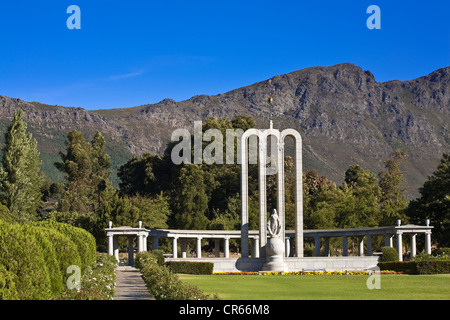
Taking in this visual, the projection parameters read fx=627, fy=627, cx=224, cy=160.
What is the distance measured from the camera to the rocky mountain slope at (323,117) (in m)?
136

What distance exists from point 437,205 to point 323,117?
11398 cm

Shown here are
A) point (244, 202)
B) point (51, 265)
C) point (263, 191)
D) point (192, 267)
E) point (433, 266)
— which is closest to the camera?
point (51, 265)

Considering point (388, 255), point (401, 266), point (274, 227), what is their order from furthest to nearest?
point (388, 255)
point (274, 227)
point (401, 266)

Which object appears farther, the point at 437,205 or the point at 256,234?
the point at 256,234

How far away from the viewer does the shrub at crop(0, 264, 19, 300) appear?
42.8 feet

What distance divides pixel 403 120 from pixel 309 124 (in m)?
26.8

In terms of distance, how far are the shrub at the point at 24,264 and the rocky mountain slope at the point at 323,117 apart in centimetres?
10777

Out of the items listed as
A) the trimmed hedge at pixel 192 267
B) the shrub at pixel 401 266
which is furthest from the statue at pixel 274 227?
the shrub at pixel 401 266

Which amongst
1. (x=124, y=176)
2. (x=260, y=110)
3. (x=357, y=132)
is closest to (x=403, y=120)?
(x=357, y=132)

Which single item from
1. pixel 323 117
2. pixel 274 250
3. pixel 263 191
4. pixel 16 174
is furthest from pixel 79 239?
pixel 323 117

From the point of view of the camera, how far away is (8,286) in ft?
45.4

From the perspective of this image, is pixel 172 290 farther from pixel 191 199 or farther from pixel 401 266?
pixel 191 199

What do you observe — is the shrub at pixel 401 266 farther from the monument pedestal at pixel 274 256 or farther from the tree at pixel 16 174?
the tree at pixel 16 174
